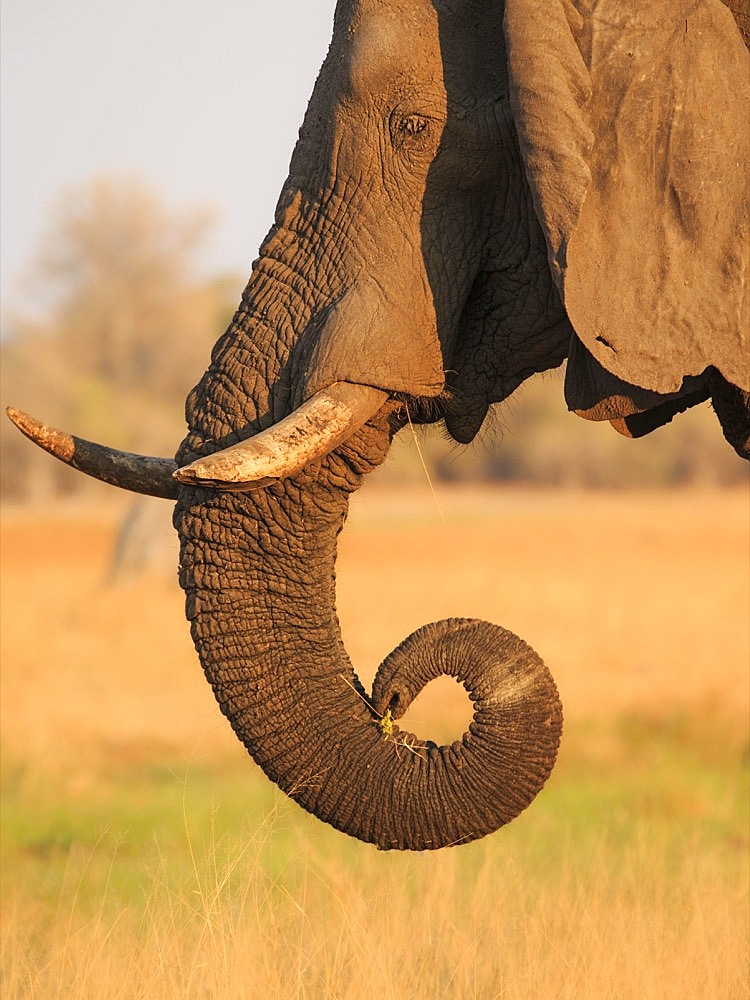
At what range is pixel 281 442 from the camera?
3.78m

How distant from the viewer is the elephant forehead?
397cm

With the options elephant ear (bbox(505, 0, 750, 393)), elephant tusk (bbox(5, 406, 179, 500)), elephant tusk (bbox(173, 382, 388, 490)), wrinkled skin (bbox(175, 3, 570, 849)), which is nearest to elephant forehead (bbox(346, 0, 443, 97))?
wrinkled skin (bbox(175, 3, 570, 849))

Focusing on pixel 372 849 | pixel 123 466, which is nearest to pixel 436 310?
pixel 123 466

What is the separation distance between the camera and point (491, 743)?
401cm

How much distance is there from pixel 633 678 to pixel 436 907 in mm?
6549

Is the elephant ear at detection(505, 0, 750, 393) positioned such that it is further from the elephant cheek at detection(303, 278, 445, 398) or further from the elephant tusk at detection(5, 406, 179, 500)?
the elephant tusk at detection(5, 406, 179, 500)

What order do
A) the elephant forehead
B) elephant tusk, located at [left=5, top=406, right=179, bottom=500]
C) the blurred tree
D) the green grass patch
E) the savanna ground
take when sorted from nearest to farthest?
the elephant forehead
elephant tusk, located at [left=5, top=406, right=179, bottom=500]
the green grass patch
the savanna ground
the blurred tree

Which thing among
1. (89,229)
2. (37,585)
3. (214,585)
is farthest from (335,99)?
(89,229)

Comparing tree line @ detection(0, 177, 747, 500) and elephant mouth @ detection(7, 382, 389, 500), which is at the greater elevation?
tree line @ detection(0, 177, 747, 500)

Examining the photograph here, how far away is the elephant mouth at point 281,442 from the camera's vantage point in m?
3.69

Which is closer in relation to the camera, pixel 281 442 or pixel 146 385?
pixel 281 442

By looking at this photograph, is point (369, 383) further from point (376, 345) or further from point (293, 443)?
point (293, 443)

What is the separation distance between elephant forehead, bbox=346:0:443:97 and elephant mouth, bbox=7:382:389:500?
799 millimetres

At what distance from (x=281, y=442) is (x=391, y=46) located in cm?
107
